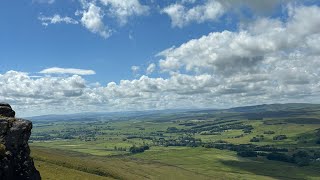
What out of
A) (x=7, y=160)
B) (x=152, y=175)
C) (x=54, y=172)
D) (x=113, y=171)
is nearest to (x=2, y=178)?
(x=7, y=160)

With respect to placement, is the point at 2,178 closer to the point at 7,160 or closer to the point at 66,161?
the point at 7,160

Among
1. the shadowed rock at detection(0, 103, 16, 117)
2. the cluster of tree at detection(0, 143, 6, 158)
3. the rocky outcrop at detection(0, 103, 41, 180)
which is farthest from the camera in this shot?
the shadowed rock at detection(0, 103, 16, 117)

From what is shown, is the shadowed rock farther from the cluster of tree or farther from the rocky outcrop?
the cluster of tree

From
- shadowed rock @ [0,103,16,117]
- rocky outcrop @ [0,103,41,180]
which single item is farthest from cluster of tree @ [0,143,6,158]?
shadowed rock @ [0,103,16,117]

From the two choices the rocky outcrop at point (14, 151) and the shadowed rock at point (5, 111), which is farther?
the shadowed rock at point (5, 111)

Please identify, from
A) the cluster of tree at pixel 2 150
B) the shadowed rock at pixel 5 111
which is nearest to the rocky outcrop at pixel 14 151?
the cluster of tree at pixel 2 150

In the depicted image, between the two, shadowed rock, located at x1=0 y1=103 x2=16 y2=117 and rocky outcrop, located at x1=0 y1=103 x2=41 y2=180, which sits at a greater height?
shadowed rock, located at x1=0 y1=103 x2=16 y2=117

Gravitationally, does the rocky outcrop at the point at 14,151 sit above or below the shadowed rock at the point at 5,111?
below

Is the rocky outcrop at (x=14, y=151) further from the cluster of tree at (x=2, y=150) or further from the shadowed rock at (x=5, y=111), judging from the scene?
the shadowed rock at (x=5, y=111)

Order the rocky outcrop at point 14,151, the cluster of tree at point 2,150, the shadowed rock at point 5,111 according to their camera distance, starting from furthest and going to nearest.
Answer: the shadowed rock at point 5,111
the rocky outcrop at point 14,151
the cluster of tree at point 2,150
